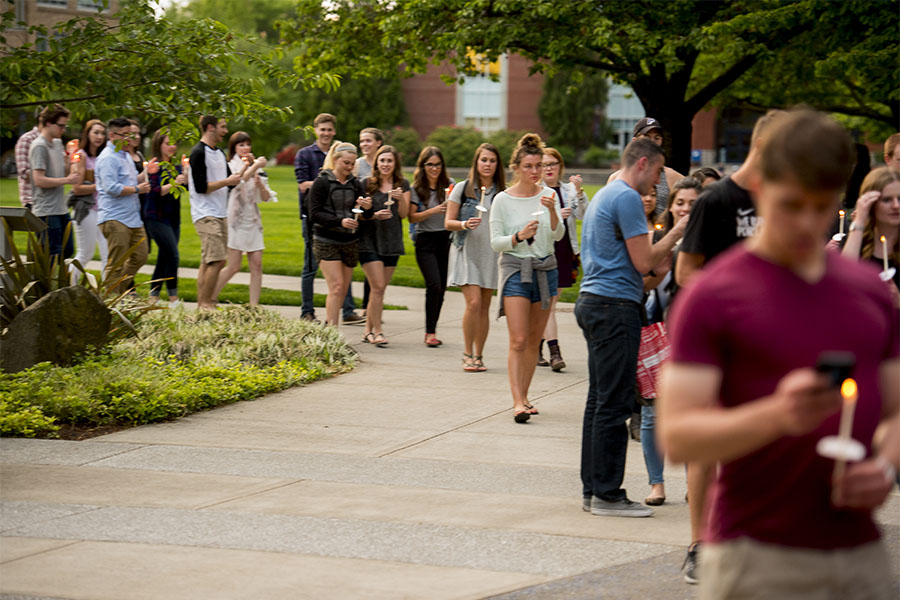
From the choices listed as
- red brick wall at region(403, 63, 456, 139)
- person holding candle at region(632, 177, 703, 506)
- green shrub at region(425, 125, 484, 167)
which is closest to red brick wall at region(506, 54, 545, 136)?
red brick wall at region(403, 63, 456, 139)

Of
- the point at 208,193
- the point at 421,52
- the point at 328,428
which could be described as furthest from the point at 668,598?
the point at 421,52

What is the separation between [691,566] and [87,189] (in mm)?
9880

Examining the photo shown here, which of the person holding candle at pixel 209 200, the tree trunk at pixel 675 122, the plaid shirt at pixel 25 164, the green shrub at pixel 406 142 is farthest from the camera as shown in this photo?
the green shrub at pixel 406 142

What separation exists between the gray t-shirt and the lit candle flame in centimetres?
1155

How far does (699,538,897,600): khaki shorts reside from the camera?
8.34 ft

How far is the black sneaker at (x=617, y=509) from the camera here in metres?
6.25

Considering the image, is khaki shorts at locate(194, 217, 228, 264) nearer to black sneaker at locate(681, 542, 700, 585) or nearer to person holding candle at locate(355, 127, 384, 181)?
person holding candle at locate(355, 127, 384, 181)

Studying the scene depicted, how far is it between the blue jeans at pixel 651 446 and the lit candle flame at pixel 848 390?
13.5 ft

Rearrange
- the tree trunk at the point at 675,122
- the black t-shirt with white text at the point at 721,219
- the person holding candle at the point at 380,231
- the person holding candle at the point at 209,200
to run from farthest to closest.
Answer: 1. the tree trunk at the point at 675,122
2. the person holding candle at the point at 209,200
3. the person holding candle at the point at 380,231
4. the black t-shirt with white text at the point at 721,219

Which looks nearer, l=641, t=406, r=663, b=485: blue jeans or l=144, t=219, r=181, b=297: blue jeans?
l=641, t=406, r=663, b=485: blue jeans

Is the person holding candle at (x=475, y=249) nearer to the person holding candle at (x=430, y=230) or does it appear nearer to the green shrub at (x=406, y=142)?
the person holding candle at (x=430, y=230)

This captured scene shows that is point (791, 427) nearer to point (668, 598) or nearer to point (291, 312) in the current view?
point (668, 598)

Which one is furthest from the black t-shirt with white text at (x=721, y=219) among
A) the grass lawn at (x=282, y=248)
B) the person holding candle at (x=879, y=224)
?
the grass lawn at (x=282, y=248)

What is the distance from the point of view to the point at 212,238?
42.4ft
